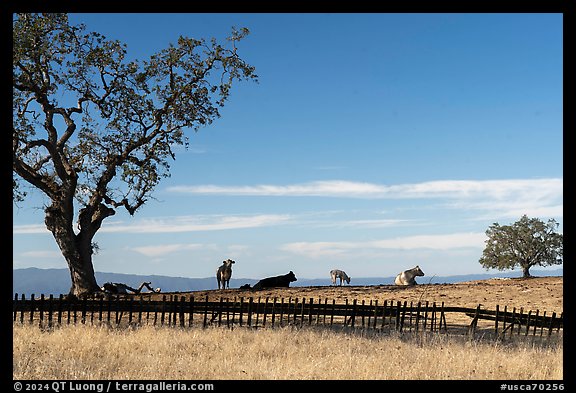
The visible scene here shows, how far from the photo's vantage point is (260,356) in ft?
48.4

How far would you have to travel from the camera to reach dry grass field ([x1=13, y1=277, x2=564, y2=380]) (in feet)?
41.8

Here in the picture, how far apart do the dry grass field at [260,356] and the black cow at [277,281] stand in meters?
20.3

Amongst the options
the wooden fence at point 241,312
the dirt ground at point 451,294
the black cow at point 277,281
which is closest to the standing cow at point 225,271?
the black cow at point 277,281

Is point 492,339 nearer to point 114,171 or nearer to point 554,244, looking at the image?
point 114,171

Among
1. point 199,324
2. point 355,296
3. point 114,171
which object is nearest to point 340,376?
point 199,324

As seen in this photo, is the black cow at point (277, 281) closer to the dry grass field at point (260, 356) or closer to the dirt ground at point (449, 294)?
the dirt ground at point (449, 294)

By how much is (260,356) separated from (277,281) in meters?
27.1

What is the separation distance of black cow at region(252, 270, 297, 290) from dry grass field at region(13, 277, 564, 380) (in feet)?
66.7

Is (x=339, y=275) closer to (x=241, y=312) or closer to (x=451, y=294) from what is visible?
(x=451, y=294)

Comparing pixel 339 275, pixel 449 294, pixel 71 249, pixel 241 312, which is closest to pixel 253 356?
pixel 241 312

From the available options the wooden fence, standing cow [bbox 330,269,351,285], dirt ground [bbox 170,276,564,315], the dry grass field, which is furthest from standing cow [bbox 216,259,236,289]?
the dry grass field

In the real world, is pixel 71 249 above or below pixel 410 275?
above
